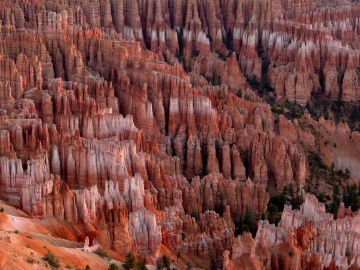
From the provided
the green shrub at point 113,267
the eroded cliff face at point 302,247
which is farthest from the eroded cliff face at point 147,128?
→ the green shrub at point 113,267

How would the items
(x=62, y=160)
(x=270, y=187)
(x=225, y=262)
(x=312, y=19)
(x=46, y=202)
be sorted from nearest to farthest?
(x=225, y=262) → (x=46, y=202) → (x=62, y=160) → (x=270, y=187) → (x=312, y=19)

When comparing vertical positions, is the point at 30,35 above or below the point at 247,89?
above

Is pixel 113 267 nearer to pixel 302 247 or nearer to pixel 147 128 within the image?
pixel 302 247

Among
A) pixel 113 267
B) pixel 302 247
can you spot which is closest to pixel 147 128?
pixel 302 247

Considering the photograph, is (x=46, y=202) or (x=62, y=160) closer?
(x=46, y=202)

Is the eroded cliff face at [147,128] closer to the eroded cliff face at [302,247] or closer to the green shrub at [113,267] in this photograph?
the eroded cliff face at [302,247]

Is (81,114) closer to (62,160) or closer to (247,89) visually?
(62,160)

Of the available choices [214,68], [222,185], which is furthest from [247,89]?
[222,185]

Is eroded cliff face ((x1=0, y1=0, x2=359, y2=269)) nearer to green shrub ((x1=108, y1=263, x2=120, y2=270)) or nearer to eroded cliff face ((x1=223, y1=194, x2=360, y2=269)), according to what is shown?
eroded cliff face ((x1=223, y1=194, x2=360, y2=269))
